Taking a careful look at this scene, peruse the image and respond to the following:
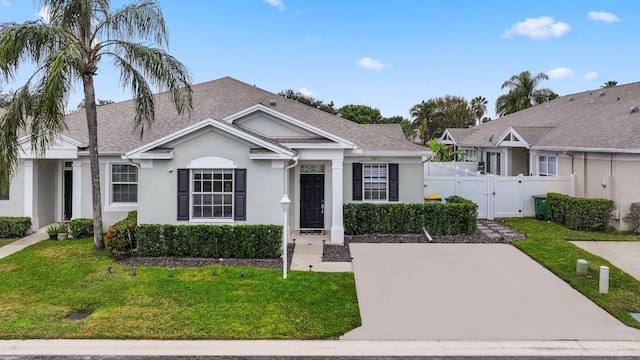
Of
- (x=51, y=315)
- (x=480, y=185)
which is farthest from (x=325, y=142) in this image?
(x=51, y=315)

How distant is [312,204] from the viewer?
1565 cm

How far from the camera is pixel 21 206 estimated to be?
15469 millimetres

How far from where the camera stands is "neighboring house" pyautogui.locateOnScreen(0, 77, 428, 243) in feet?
42.5

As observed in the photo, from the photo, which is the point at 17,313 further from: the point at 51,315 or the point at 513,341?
the point at 513,341

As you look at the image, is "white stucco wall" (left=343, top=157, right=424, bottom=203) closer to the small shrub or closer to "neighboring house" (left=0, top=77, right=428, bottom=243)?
"neighboring house" (left=0, top=77, right=428, bottom=243)

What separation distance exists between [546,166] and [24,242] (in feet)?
71.5

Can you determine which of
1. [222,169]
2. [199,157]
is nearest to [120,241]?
[199,157]

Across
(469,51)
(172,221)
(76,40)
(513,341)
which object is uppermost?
(469,51)

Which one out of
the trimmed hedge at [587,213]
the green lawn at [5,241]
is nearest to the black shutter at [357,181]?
the trimmed hedge at [587,213]

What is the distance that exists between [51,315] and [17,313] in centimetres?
70

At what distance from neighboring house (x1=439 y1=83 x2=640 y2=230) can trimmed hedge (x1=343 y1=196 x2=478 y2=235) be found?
558cm

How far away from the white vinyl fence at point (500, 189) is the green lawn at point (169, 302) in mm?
9144

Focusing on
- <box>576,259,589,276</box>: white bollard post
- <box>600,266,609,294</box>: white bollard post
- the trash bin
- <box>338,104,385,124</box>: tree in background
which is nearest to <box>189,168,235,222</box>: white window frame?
<box>576,259,589,276</box>: white bollard post

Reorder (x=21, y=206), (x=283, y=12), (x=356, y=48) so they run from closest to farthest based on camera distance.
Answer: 1. (x=21, y=206)
2. (x=283, y=12)
3. (x=356, y=48)
